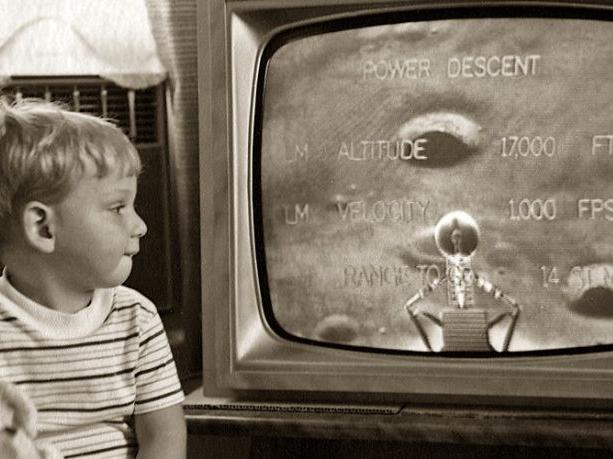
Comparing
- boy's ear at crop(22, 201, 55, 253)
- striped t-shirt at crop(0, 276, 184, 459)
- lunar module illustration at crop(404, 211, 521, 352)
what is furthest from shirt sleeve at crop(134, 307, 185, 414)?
lunar module illustration at crop(404, 211, 521, 352)

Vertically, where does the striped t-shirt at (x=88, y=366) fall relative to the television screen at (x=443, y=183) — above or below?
below

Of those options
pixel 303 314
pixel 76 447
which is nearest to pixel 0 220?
pixel 76 447

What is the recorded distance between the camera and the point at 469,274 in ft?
4.33

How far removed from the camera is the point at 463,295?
4.35ft

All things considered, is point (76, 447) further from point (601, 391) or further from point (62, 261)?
A: point (601, 391)

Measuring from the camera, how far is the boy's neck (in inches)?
48.7

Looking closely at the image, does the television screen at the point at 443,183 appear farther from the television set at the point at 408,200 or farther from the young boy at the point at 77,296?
the young boy at the point at 77,296

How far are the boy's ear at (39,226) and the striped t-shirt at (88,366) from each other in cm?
6

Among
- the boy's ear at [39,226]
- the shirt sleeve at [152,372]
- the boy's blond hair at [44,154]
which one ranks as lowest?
the shirt sleeve at [152,372]

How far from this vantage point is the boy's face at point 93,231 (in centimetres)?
123

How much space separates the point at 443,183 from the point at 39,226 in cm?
48

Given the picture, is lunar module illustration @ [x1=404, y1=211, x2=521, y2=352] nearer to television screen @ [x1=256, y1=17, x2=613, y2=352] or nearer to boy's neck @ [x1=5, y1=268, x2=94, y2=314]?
television screen @ [x1=256, y1=17, x2=613, y2=352]

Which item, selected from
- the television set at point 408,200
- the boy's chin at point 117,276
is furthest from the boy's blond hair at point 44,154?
the television set at point 408,200

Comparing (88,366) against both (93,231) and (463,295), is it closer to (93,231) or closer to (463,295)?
(93,231)
